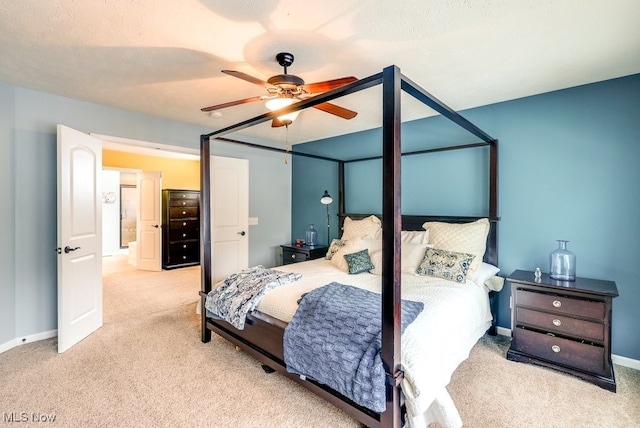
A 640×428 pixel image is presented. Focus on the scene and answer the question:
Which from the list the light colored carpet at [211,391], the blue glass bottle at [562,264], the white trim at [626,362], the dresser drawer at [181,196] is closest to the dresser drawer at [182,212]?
the dresser drawer at [181,196]

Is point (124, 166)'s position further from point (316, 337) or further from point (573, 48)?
point (573, 48)

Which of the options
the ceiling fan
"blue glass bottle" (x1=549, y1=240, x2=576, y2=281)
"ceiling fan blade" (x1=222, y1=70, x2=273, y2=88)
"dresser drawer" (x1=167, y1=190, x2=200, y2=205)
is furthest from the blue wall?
"dresser drawer" (x1=167, y1=190, x2=200, y2=205)

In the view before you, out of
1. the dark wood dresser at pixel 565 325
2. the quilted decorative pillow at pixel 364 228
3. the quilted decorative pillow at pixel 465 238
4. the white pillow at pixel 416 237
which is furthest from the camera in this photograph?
the quilted decorative pillow at pixel 364 228

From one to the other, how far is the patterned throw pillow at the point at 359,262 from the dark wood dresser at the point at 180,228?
4.64 m

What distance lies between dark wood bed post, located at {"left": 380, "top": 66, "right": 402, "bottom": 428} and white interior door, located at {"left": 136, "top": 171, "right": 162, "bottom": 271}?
597 cm

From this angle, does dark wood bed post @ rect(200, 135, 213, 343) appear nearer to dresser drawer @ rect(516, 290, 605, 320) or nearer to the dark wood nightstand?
the dark wood nightstand

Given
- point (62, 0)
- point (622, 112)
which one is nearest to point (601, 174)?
point (622, 112)

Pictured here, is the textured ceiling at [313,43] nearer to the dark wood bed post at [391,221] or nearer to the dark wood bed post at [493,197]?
the dark wood bed post at [493,197]

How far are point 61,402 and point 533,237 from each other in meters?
4.10

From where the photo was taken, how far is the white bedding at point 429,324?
157 centimetres

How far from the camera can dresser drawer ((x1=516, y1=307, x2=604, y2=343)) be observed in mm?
2291

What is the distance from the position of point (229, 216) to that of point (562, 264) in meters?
4.00

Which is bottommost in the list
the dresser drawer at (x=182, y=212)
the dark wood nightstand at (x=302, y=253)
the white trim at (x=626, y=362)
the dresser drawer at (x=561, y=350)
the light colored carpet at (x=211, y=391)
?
the light colored carpet at (x=211, y=391)

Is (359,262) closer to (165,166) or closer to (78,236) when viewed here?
(78,236)
